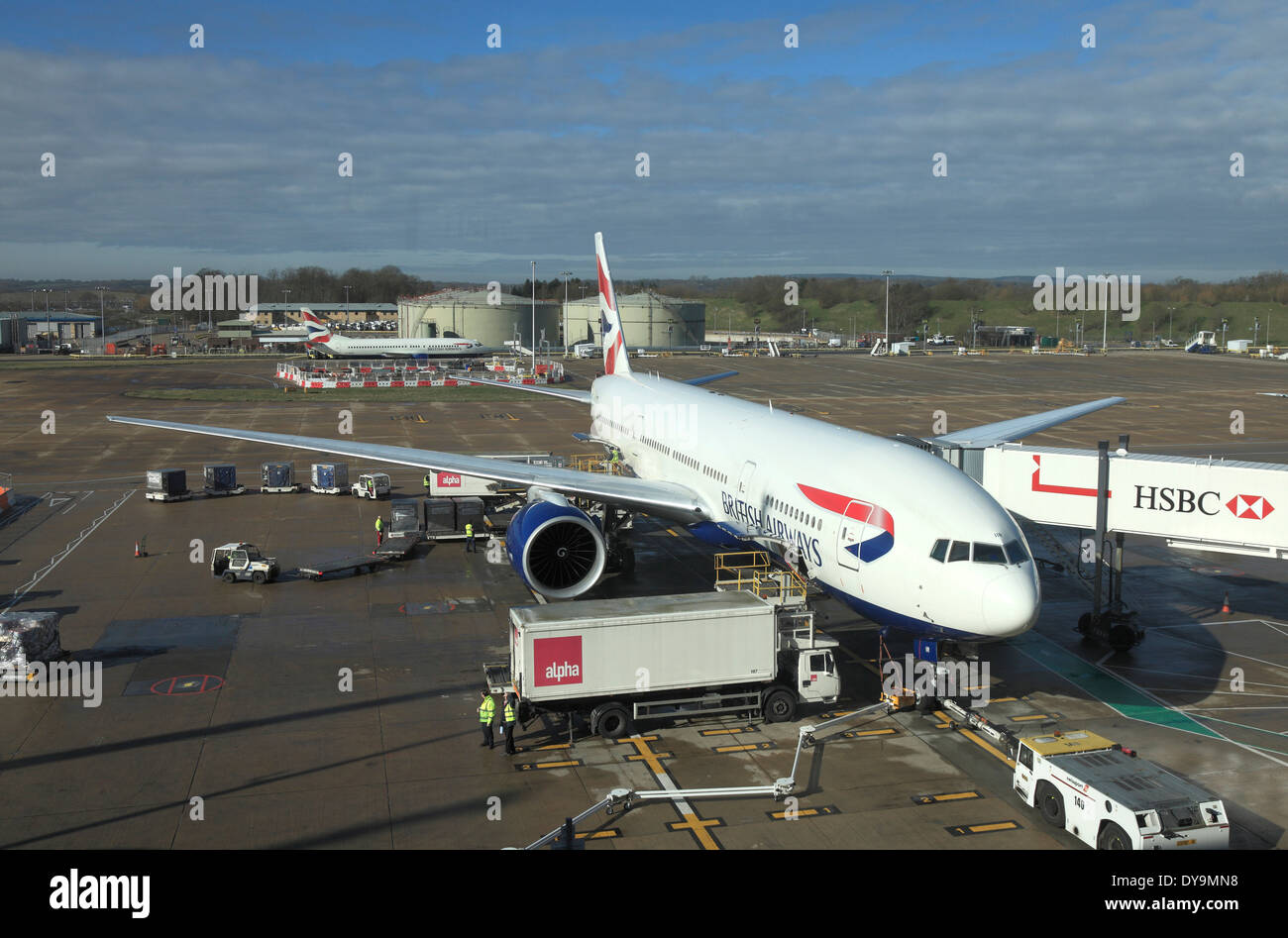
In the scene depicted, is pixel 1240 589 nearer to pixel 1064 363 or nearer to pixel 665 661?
pixel 665 661

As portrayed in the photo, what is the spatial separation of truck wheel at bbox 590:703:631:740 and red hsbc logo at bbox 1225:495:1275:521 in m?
16.1

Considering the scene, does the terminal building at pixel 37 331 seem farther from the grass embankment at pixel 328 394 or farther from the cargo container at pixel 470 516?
the cargo container at pixel 470 516

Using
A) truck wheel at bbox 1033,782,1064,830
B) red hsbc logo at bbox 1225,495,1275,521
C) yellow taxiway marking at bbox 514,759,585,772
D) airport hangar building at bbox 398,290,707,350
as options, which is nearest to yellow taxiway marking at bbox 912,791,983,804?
truck wheel at bbox 1033,782,1064,830

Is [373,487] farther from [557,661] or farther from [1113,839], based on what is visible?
[1113,839]

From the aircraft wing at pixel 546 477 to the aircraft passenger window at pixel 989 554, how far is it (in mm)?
10374

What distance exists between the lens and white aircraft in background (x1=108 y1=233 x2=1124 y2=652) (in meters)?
19.2

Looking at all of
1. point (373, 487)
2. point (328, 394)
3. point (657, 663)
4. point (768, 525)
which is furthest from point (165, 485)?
point (328, 394)

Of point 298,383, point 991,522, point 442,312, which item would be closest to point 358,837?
point 991,522

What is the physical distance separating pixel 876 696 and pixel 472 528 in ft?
63.0

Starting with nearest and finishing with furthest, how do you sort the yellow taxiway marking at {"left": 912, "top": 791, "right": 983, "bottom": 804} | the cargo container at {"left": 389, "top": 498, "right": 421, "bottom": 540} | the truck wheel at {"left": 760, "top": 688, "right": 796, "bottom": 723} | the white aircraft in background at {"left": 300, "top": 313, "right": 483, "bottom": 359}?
the yellow taxiway marking at {"left": 912, "top": 791, "right": 983, "bottom": 804}
the truck wheel at {"left": 760, "top": 688, "right": 796, "bottom": 723}
the cargo container at {"left": 389, "top": 498, "right": 421, "bottom": 540}
the white aircraft in background at {"left": 300, "top": 313, "right": 483, "bottom": 359}

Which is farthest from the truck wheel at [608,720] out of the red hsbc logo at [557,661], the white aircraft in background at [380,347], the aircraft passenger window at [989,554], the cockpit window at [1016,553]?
the white aircraft in background at [380,347]

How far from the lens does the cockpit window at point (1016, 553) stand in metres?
19.2

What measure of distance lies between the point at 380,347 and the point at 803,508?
121997 mm

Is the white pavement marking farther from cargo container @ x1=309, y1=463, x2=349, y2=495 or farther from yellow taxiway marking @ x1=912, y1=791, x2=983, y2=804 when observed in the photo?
yellow taxiway marking @ x1=912, y1=791, x2=983, y2=804
